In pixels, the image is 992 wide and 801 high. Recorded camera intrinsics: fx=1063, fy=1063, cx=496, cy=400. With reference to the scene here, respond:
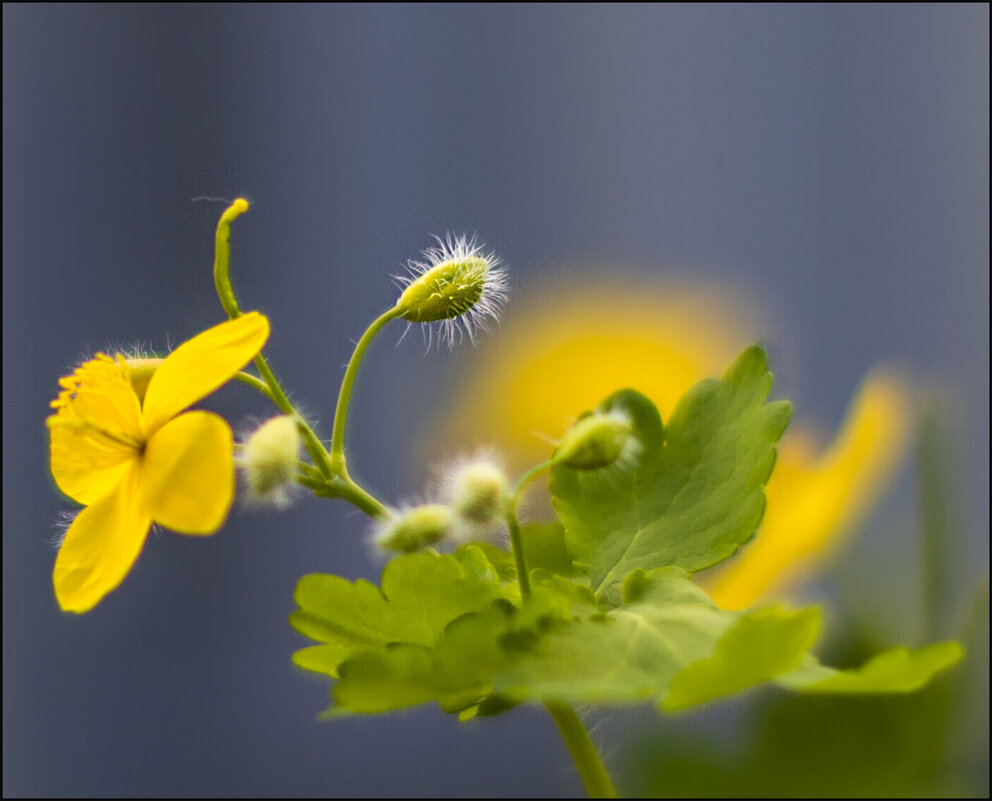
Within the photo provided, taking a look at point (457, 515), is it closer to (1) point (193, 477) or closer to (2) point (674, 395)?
(1) point (193, 477)

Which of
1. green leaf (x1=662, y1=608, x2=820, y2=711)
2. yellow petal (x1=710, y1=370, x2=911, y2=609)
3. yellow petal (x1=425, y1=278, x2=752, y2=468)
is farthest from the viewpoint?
yellow petal (x1=425, y1=278, x2=752, y2=468)

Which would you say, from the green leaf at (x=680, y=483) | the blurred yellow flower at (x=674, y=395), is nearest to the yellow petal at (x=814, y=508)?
the blurred yellow flower at (x=674, y=395)

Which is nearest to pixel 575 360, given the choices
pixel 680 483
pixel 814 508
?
pixel 814 508

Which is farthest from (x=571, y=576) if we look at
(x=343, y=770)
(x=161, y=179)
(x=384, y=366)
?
(x=161, y=179)

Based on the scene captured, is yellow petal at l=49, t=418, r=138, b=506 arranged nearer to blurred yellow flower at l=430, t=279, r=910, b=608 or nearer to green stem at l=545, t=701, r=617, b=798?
green stem at l=545, t=701, r=617, b=798

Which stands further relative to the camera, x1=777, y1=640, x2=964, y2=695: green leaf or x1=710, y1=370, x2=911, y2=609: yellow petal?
x1=710, y1=370, x2=911, y2=609: yellow petal

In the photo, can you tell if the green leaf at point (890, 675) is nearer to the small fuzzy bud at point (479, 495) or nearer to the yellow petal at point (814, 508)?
the small fuzzy bud at point (479, 495)

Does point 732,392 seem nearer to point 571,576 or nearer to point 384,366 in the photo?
point 571,576

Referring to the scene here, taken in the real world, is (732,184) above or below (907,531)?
above

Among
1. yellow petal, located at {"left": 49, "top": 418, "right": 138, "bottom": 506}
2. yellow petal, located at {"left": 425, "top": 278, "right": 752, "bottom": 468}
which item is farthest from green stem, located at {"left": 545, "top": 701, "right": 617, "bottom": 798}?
yellow petal, located at {"left": 425, "top": 278, "right": 752, "bottom": 468}
